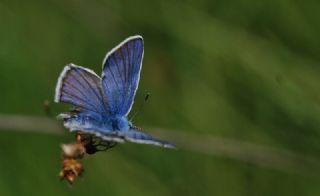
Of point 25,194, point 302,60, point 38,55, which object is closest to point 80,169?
point 25,194

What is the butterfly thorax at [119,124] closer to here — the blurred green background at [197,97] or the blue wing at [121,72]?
the blue wing at [121,72]

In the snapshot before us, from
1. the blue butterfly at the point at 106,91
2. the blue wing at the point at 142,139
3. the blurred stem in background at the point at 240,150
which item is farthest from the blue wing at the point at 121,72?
the blurred stem in background at the point at 240,150

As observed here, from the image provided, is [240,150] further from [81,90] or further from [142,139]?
[142,139]

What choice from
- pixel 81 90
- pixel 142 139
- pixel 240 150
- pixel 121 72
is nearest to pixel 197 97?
pixel 240 150

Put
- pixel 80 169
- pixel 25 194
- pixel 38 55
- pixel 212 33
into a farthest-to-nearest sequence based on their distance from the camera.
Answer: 1. pixel 38 55
2. pixel 212 33
3. pixel 25 194
4. pixel 80 169

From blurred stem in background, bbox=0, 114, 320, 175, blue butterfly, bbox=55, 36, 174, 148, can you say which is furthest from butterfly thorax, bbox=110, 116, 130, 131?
blurred stem in background, bbox=0, 114, 320, 175

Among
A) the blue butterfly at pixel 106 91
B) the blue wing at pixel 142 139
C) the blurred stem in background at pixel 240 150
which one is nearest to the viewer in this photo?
the blue wing at pixel 142 139

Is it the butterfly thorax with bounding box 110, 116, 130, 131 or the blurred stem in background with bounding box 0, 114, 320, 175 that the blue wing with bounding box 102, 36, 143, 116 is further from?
the blurred stem in background with bounding box 0, 114, 320, 175

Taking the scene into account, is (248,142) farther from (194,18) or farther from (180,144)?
(194,18)
